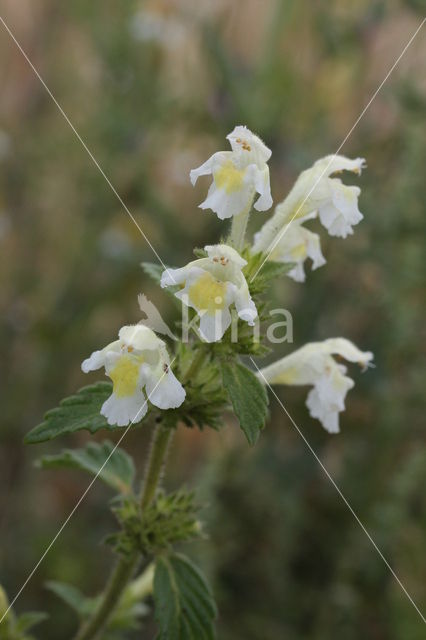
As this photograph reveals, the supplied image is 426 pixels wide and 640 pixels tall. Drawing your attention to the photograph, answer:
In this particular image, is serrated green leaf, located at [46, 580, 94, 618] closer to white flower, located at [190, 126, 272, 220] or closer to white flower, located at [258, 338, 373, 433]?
white flower, located at [258, 338, 373, 433]

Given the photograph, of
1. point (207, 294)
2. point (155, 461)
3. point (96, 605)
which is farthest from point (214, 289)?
point (96, 605)

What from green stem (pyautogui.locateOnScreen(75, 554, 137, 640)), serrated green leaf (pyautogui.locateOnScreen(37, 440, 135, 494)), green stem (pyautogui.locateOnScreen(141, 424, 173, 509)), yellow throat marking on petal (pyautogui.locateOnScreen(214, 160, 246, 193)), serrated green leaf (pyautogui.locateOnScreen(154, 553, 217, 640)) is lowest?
serrated green leaf (pyautogui.locateOnScreen(154, 553, 217, 640))

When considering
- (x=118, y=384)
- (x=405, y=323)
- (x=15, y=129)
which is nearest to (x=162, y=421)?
(x=118, y=384)

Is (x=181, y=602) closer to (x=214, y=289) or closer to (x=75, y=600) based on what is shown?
(x=75, y=600)

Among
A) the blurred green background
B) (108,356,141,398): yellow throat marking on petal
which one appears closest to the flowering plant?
(108,356,141,398): yellow throat marking on petal

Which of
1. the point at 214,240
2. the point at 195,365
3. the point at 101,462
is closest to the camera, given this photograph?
the point at 195,365

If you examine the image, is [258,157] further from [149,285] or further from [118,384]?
[149,285]

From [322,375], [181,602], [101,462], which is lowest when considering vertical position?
[181,602]
